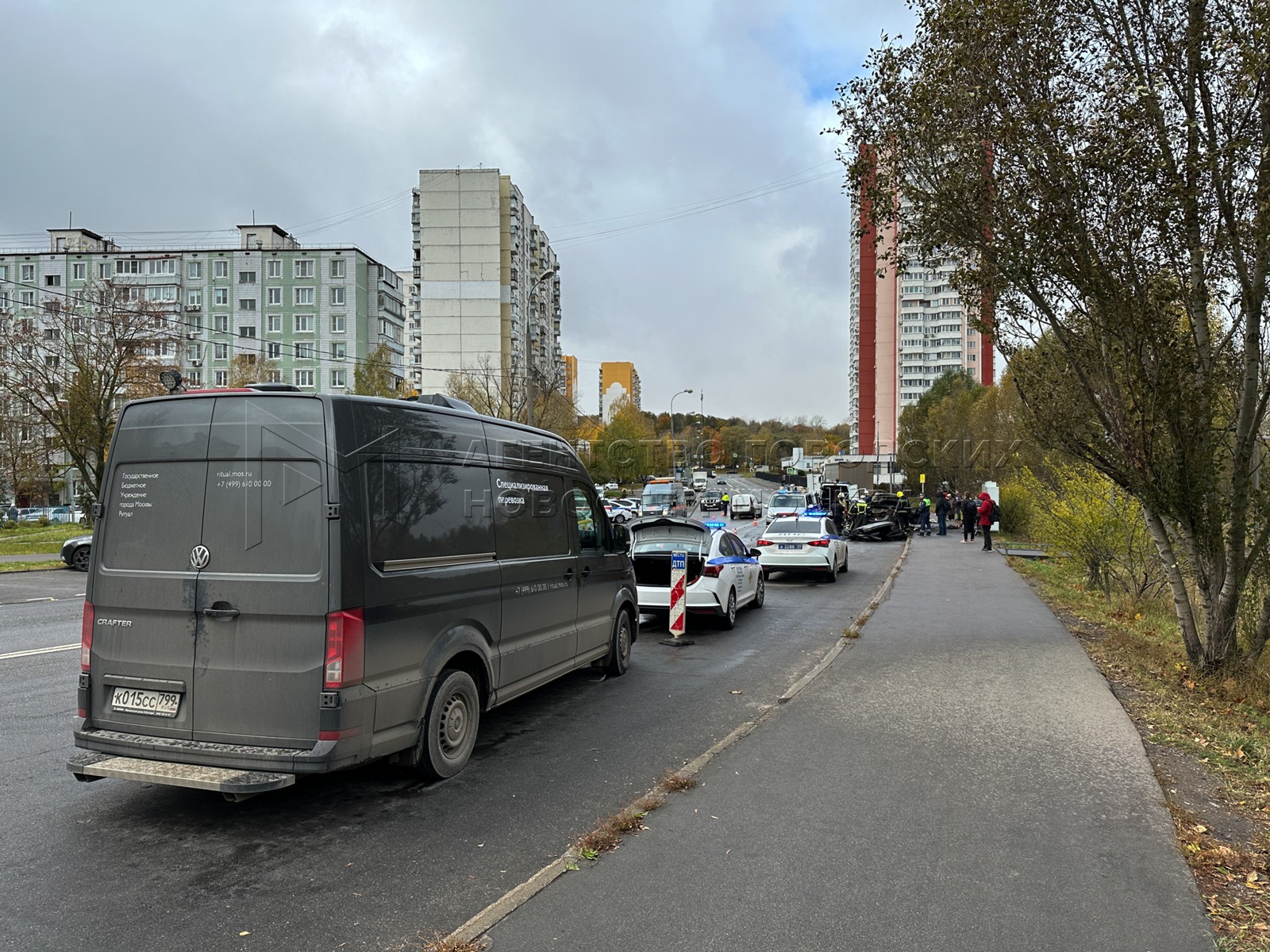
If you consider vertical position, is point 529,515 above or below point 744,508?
above

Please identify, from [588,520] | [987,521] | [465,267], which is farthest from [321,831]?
[465,267]

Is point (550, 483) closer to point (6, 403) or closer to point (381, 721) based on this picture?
point (381, 721)

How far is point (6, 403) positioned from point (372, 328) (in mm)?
35926

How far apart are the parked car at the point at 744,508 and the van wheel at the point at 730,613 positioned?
145 ft

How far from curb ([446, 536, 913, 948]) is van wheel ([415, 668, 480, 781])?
1.43 meters

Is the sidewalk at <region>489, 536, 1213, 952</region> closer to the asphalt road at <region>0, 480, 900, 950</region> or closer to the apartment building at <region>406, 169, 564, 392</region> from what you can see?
the asphalt road at <region>0, 480, 900, 950</region>

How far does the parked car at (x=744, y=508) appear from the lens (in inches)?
2285

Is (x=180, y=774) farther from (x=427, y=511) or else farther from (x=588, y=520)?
(x=588, y=520)

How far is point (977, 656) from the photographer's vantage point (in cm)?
1023

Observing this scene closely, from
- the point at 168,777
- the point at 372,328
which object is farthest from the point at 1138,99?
the point at 372,328

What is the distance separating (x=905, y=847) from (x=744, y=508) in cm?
5519

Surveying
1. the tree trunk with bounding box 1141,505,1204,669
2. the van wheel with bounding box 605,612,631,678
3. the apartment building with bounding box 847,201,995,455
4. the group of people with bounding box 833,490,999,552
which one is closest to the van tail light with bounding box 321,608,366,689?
the van wheel with bounding box 605,612,631,678

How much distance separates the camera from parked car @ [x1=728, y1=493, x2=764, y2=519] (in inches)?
2285

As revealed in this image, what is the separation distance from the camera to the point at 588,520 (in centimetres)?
847
